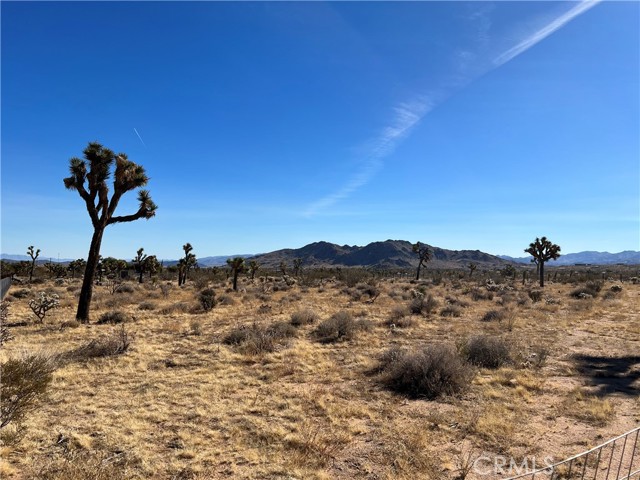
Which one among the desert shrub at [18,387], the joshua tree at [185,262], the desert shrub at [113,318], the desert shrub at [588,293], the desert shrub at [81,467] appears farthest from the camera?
the joshua tree at [185,262]

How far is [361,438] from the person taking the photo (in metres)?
6.72

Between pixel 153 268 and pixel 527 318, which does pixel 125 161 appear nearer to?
pixel 527 318

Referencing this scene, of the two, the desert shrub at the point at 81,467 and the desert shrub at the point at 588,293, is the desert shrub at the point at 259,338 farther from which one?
the desert shrub at the point at 588,293

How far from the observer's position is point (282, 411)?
7.79 m

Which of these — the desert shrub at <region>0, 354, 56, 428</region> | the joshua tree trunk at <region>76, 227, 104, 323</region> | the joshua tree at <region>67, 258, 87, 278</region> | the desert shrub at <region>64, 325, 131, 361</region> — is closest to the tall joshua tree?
the joshua tree trunk at <region>76, 227, 104, 323</region>

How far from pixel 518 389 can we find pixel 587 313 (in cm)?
1757

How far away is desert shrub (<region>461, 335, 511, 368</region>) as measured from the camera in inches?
442

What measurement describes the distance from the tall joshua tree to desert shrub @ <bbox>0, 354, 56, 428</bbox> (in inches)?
451

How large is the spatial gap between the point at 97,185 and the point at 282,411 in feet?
45.3

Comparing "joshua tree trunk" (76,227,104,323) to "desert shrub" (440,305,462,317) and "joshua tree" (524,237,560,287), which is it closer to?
"desert shrub" (440,305,462,317)

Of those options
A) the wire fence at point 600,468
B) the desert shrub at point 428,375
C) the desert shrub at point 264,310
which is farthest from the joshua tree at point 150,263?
the wire fence at point 600,468

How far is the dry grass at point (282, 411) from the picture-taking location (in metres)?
5.80

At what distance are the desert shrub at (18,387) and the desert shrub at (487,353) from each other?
10.2 metres

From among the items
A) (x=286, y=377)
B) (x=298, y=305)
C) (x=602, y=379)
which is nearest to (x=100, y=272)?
(x=298, y=305)
